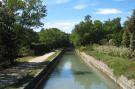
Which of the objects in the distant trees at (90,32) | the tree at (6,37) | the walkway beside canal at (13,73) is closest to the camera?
the walkway beside canal at (13,73)

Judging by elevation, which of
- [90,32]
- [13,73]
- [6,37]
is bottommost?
[13,73]

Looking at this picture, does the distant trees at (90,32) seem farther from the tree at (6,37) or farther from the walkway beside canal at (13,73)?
the walkway beside canal at (13,73)

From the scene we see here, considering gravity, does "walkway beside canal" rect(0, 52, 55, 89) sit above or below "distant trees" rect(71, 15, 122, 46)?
below

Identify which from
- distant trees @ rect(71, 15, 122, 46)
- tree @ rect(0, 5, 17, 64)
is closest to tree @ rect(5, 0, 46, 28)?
tree @ rect(0, 5, 17, 64)

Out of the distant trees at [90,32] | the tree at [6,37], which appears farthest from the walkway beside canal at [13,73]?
the distant trees at [90,32]

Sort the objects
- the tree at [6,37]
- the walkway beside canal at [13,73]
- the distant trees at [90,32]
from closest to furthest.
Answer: the walkway beside canal at [13,73] < the tree at [6,37] < the distant trees at [90,32]

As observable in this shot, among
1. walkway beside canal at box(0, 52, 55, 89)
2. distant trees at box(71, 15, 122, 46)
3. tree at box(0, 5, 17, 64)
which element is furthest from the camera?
distant trees at box(71, 15, 122, 46)

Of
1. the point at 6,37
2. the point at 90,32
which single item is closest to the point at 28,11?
the point at 6,37

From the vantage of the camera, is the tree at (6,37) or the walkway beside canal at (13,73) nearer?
the walkway beside canal at (13,73)

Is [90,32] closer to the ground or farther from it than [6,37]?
farther from it

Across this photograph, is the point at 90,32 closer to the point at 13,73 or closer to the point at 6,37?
the point at 6,37

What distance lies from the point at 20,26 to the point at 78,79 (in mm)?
11915

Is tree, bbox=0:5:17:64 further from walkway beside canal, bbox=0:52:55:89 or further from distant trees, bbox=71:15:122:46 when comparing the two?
distant trees, bbox=71:15:122:46

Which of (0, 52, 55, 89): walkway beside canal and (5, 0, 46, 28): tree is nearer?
(0, 52, 55, 89): walkway beside canal
